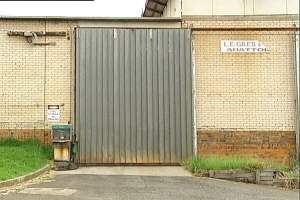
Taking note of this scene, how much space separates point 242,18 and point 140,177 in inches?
250

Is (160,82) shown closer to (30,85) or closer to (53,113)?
(53,113)

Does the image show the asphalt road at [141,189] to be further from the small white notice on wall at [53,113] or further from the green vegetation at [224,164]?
the small white notice on wall at [53,113]

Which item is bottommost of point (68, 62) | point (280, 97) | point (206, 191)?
point (206, 191)

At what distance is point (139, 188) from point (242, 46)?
271 inches

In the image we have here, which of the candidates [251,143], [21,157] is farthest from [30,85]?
[251,143]

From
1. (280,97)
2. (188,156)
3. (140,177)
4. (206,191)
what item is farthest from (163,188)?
(280,97)

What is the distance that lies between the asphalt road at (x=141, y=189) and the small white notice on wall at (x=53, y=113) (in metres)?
2.95

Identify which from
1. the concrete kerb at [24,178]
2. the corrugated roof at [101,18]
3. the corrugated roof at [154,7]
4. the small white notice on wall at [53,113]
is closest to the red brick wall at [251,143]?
the corrugated roof at [101,18]

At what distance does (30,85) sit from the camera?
15984 mm

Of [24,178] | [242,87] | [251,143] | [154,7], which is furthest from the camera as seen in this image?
[154,7]

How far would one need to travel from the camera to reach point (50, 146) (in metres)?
15.8

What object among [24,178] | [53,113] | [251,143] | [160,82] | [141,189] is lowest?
[141,189]

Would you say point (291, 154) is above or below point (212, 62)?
below

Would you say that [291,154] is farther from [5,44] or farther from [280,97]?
[5,44]
